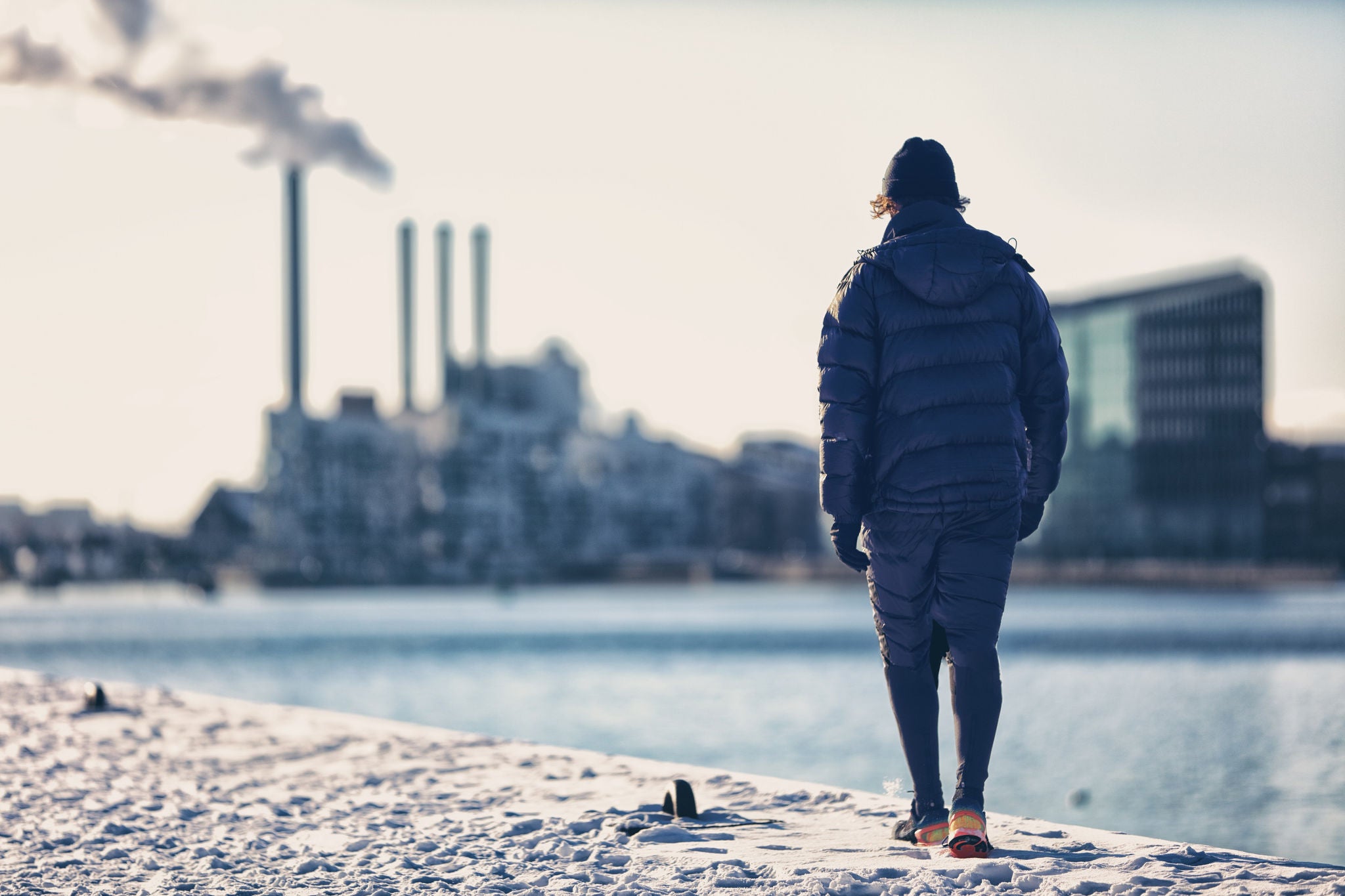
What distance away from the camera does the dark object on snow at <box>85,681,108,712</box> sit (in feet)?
37.0

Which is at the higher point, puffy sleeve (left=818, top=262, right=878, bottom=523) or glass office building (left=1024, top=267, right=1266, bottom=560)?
glass office building (left=1024, top=267, right=1266, bottom=560)

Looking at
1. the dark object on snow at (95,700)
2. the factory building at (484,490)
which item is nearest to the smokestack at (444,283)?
the factory building at (484,490)

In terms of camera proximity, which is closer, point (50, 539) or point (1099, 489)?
point (1099, 489)

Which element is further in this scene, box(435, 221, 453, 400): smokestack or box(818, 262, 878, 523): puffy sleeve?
box(435, 221, 453, 400): smokestack

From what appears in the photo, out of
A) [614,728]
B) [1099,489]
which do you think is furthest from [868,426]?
[1099,489]

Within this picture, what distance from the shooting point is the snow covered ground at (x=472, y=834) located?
14.5ft

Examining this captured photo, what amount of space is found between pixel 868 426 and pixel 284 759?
4926 mm

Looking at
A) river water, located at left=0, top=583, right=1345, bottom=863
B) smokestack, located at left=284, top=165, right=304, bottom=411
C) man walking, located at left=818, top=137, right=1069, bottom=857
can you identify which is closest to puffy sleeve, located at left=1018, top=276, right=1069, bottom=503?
man walking, located at left=818, top=137, right=1069, bottom=857

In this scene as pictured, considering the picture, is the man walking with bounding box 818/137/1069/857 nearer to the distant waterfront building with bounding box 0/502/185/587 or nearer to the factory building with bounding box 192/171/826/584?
the factory building with bounding box 192/171/826/584

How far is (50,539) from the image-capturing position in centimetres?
15112

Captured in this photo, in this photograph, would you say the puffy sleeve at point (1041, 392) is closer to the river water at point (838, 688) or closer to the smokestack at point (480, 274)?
the river water at point (838, 688)

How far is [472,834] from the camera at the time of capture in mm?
5797

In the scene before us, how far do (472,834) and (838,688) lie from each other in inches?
1130

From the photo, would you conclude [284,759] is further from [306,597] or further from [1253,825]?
[306,597]
